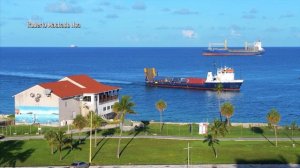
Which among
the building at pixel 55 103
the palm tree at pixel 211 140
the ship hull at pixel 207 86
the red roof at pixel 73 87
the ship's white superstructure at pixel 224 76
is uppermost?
the ship's white superstructure at pixel 224 76

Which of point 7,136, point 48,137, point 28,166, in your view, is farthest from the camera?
point 7,136

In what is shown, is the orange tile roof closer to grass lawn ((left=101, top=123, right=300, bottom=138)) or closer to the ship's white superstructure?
grass lawn ((left=101, top=123, right=300, bottom=138))

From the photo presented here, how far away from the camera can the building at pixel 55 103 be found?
9062 cm

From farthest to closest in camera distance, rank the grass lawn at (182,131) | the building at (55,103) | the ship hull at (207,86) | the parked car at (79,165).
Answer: the ship hull at (207,86) < the building at (55,103) < the grass lawn at (182,131) < the parked car at (79,165)

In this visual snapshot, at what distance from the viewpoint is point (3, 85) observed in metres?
186

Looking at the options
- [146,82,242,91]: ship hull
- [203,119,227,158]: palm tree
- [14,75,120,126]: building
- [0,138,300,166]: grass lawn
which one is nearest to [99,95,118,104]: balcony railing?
[14,75,120,126]: building

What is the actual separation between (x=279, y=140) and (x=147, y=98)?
278 feet

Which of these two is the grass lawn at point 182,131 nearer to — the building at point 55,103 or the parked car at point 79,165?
the building at point 55,103

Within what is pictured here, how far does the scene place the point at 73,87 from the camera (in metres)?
97.2

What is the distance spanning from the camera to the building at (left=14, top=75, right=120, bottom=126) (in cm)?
9062

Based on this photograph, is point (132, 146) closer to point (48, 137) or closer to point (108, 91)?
point (48, 137)

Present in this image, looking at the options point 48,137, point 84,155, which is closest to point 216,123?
point 84,155

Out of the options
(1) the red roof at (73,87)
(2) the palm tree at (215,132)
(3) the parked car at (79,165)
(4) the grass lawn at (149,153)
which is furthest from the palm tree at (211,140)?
(1) the red roof at (73,87)

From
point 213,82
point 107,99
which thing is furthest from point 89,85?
point 213,82
